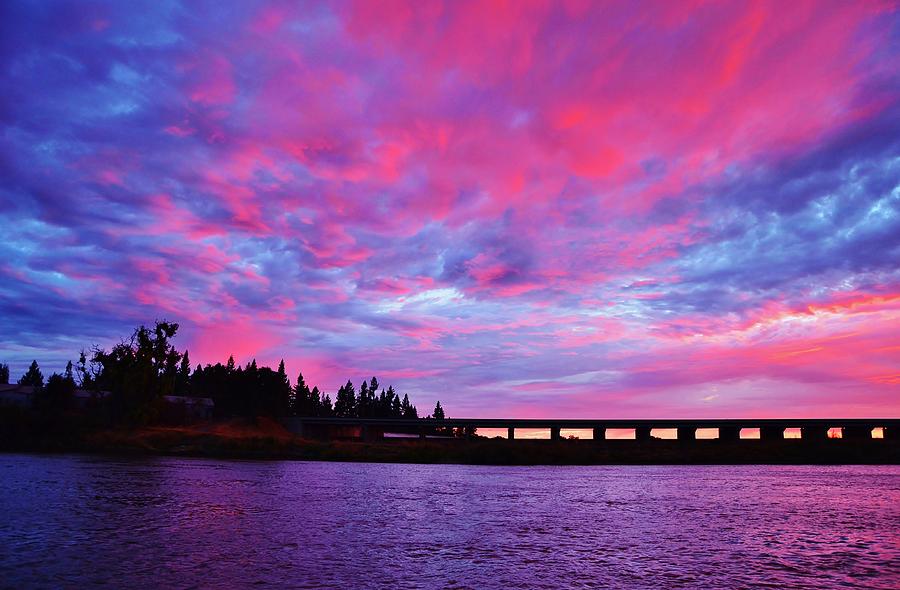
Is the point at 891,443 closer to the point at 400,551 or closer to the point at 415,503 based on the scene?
the point at 415,503

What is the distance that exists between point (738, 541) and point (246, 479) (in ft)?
119

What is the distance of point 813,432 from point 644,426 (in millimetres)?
40838

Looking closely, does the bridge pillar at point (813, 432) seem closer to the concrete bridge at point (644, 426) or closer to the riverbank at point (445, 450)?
the concrete bridge at point (644, 426)

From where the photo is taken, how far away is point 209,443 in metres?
101

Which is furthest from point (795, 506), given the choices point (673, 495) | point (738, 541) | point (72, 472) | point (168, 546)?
point (72, 472)

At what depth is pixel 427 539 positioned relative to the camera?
792 inches

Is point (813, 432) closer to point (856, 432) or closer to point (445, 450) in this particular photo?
point (856, 432)

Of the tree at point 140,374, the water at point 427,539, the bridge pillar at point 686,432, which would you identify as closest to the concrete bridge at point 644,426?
the bridge pillar at point 686,432

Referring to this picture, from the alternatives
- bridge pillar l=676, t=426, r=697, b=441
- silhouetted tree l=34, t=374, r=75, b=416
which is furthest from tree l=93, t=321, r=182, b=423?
bridge pillar l=676, t=426, r=697, b=441

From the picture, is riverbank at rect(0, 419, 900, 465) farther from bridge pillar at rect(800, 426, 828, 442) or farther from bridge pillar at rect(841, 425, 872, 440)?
bridge pillar at rect(800, 426, 828, 442)

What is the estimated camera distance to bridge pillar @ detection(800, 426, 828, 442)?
149375 millimetres

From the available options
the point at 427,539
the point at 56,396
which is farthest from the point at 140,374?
the point at 427,539

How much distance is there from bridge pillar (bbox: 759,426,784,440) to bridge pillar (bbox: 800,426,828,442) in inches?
182

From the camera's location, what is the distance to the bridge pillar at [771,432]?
5974 inches
